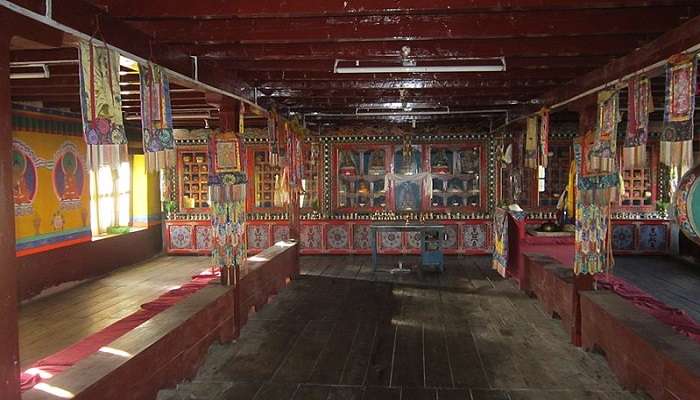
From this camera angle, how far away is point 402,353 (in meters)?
5.04

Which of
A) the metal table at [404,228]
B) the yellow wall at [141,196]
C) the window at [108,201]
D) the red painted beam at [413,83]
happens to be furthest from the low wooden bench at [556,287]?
the yellow wall at [141,196]

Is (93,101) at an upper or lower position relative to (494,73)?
lower

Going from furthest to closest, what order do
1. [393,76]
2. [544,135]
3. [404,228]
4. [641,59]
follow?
1. [404,228]
2. [544,135]
3. [393,76]
4. [641,59]

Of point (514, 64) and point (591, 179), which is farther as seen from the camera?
point (591, 179)

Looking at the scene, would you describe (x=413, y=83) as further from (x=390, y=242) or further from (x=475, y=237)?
(x=475, y=237)

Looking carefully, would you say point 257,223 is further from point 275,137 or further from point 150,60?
point 150,60

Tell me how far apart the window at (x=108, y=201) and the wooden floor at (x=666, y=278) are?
29.7 ft

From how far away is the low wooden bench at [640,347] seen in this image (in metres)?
3.33

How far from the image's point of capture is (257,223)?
11.6 meters

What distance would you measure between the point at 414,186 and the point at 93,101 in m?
8.96

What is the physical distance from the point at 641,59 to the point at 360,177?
7.72 metres

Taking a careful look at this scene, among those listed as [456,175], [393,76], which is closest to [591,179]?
[393,76]

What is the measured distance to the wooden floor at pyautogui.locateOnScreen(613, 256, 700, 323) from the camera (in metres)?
6.98

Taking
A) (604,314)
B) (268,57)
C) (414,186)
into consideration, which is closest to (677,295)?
(604,314)
